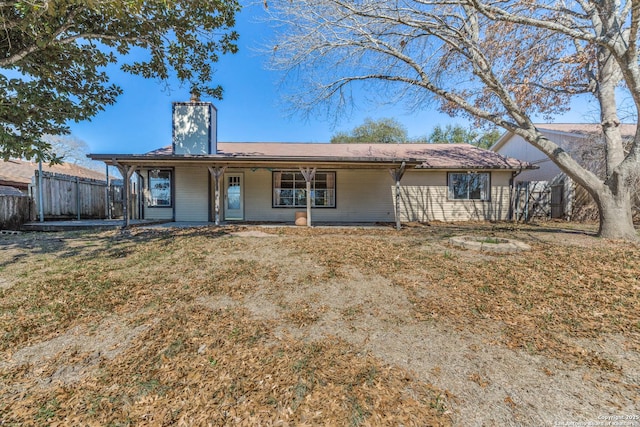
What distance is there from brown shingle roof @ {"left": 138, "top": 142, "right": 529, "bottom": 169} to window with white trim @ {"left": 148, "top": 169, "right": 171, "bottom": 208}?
874 mm

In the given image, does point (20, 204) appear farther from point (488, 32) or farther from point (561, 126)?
point (561, 126)

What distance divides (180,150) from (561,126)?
67.6 feet

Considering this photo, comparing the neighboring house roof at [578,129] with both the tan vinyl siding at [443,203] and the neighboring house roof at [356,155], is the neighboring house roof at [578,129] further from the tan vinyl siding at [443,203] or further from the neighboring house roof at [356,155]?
the tan vinyl siding at [443,203]

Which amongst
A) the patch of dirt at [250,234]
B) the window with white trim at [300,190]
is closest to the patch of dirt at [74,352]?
the patch of dirt at [250,234]

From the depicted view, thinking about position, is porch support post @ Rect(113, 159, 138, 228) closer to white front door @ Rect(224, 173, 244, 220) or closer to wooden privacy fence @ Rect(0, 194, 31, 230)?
white front door @ Rect(224, 173, 244, 220)

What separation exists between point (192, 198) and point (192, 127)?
109 inches

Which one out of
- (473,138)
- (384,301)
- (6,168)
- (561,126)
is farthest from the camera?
(473,138)

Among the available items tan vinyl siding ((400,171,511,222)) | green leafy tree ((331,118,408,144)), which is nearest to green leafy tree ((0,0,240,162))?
tan vinyl siding ((400,171,511,222))

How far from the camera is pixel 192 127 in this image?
10.8m

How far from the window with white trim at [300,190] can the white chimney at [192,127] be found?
3038mm

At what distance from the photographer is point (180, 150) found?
35.5 ft

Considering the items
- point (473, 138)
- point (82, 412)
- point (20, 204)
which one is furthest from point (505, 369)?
point (473, 138)

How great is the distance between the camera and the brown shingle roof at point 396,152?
11.2 metres

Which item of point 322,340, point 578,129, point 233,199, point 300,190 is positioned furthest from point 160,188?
point 578,129
